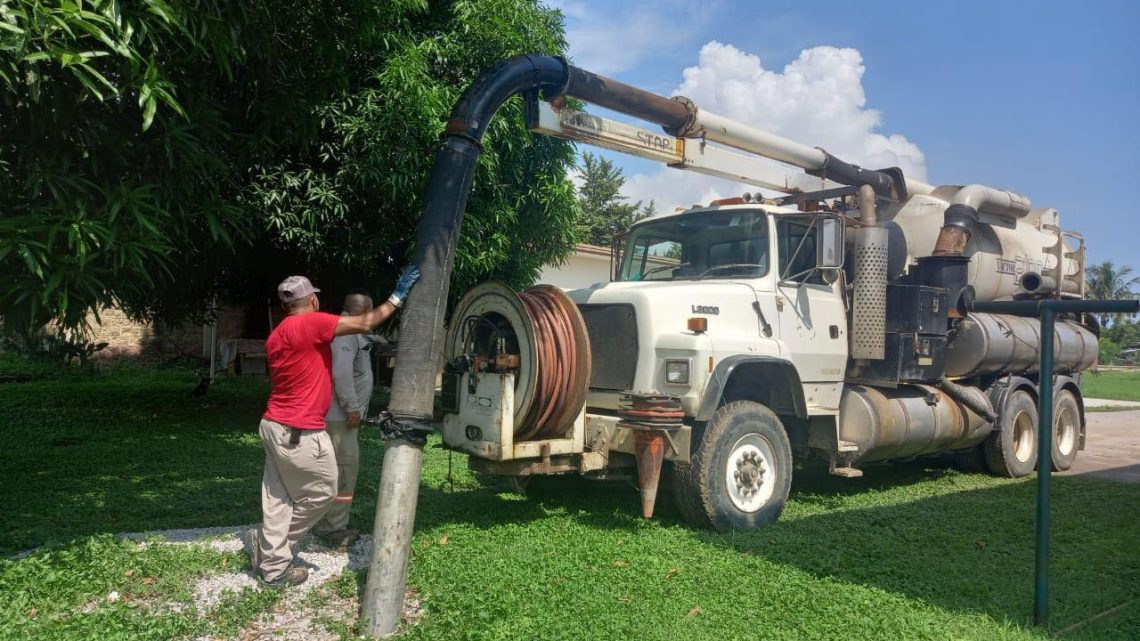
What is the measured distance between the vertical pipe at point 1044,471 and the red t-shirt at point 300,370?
402 centimetres

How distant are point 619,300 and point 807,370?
1.98 m

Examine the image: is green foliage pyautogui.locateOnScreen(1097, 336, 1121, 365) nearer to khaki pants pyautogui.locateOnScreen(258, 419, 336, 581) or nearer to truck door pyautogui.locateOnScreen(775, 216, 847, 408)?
truck door pyautogui.locateOnScreen(775, 216, 847, 408)

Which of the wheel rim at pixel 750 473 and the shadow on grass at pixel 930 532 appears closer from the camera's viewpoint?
the shadow on grass at pixel 930 532

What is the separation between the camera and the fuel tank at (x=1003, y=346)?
9156mm

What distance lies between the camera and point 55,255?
4.98 m

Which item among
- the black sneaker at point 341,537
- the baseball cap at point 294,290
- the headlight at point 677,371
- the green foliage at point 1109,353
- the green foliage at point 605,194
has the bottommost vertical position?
the black sneaker at point 341,537

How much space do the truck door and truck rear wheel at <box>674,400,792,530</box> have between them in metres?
0.79

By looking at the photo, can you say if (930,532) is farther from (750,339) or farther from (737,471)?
(750,339)

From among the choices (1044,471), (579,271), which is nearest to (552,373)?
(1044,471)

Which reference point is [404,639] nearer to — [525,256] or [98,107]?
[98,107]

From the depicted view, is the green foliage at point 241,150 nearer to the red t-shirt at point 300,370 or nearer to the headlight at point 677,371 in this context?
the red t-shirt at point 300,370

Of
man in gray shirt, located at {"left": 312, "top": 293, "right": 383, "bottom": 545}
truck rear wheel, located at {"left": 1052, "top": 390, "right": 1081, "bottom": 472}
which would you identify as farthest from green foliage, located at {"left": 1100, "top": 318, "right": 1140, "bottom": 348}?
man in gray shirt, located at {"left": 312, "top": 293, "right": 383, "bottom": 545}

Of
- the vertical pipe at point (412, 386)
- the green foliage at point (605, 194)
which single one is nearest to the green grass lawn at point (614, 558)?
the vertical pipe at point (412, 386)

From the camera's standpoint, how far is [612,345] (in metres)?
6.71
